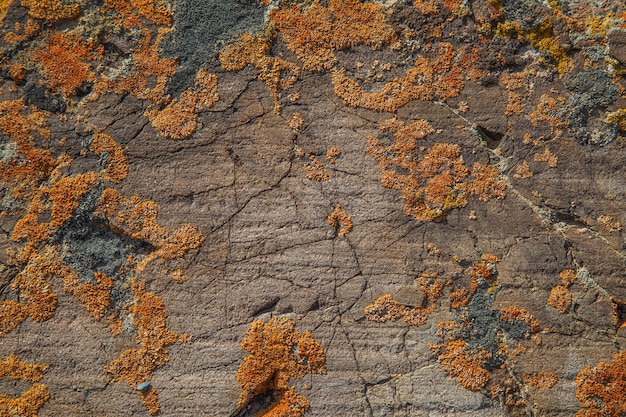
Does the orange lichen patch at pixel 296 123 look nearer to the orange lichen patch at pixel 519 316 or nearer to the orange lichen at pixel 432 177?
the orange lichen at pixel 432 177

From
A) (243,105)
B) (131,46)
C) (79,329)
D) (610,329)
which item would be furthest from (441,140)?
(79,329)

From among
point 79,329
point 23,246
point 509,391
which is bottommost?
point 509,391

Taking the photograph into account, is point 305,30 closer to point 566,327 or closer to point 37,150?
point 37,150

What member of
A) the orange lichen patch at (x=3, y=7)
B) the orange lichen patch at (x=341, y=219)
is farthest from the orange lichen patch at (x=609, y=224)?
the orange lichen patch at (x=3, y=7)

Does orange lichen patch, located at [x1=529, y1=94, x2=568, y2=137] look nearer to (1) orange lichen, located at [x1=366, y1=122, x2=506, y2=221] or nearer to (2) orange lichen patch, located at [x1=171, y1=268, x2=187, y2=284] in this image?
(1) orange lichen, located at [x1=366, y1=122, x2=506, y2=221]

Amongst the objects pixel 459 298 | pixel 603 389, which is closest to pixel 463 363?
pixel 459 298

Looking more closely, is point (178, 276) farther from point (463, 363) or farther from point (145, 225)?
point (463, 363)
